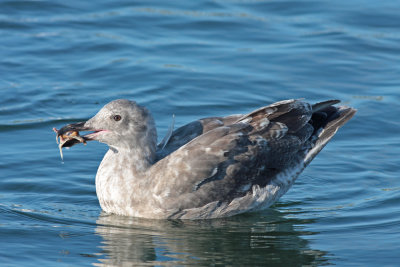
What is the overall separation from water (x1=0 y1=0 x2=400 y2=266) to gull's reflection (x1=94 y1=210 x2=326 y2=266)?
0.08 ft

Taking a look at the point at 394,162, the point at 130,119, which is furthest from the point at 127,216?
the point at 394,162

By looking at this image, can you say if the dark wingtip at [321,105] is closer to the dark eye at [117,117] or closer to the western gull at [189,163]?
the western gull at [189,163]

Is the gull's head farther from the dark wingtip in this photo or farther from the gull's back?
the dark wingtip

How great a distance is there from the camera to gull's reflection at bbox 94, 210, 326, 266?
28.6 feet

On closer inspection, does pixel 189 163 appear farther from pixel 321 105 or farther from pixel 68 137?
pixel 321 105

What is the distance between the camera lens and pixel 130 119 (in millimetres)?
9875

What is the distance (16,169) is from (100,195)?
5.12 feet

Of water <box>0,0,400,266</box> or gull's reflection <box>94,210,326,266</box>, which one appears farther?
water <box>0,0,400,266</box>

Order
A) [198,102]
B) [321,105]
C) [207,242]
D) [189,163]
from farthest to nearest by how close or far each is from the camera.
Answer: [198,102] → [321,105] → [189,163] → [207,242]

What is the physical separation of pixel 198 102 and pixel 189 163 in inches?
157

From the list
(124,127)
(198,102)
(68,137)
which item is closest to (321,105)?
(124,127)

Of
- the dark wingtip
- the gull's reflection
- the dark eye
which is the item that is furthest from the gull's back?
the dark eye

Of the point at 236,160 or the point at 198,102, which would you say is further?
the point at 198,102

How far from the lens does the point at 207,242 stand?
9258 mm
